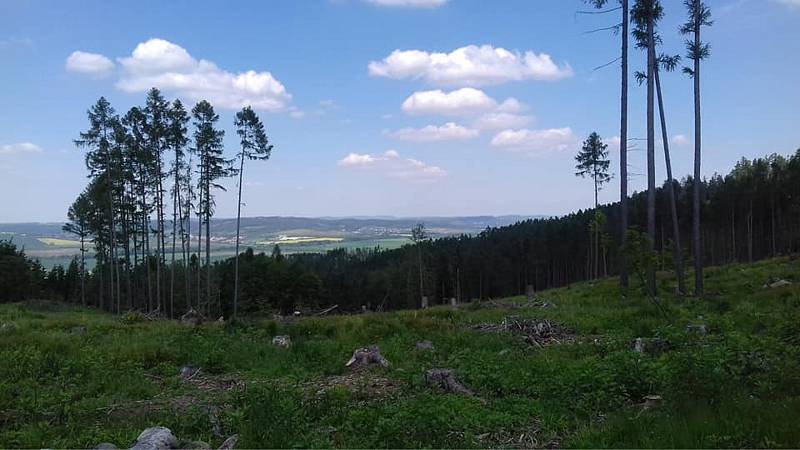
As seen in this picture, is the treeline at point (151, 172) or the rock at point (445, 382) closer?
the rock at point (445, 382)

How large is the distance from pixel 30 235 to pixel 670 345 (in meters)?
152

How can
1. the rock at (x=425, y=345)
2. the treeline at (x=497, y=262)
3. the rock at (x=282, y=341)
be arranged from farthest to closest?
1. the treeline at (x=497, y=262)
2. the rock at (x=282, y=341)
3. the rock at (x=425, y=345)

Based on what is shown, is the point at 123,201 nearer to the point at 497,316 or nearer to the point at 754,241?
the point at 497,316

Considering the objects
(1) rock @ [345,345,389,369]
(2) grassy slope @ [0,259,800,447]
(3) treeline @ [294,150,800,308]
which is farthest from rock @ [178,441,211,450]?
(3) treeline @ [294,150,800,308]

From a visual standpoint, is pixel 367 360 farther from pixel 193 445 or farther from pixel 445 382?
pixel 193 445

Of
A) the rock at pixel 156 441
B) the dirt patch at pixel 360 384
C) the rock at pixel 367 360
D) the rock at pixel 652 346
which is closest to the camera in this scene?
the rock at pixel 156 441

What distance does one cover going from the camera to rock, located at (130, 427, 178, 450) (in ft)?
17.3

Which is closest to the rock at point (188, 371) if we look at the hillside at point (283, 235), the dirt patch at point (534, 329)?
the dirt patch at point (534, 329)

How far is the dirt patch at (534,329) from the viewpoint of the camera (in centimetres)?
1219

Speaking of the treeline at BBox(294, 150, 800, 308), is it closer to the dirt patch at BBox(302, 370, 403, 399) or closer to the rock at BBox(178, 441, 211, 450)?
the dirt patch at BBox(302, 370, 403, 399)

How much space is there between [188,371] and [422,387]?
4685mm

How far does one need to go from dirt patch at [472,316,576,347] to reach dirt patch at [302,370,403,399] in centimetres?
432

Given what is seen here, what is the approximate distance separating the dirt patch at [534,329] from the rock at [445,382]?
4205 mm

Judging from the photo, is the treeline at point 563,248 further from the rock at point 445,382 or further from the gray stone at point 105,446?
the gray stone at point 105,446
